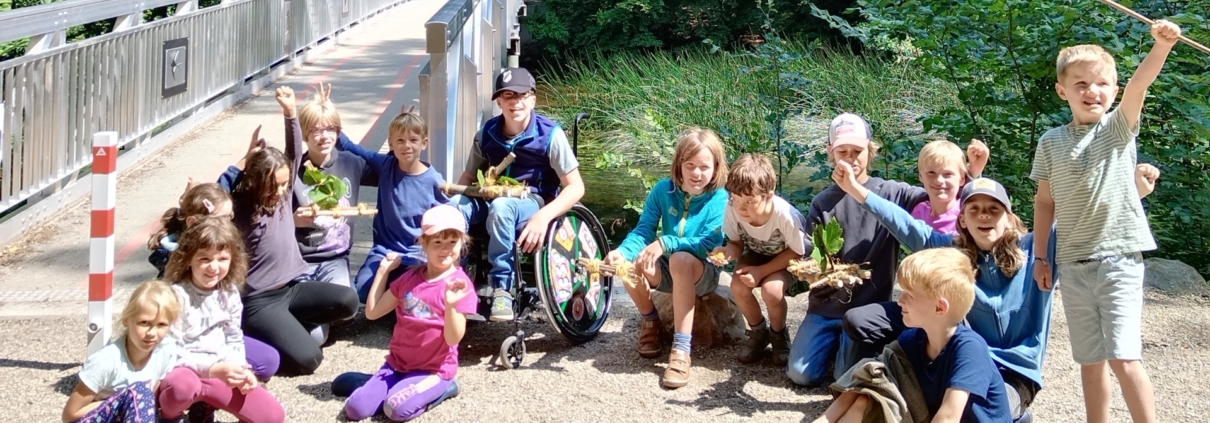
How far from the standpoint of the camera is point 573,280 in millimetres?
5312

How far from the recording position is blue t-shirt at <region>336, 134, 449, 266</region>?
5.27 metres

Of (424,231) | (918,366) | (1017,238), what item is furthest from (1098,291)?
(424,231)

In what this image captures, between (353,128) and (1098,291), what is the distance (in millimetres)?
7571

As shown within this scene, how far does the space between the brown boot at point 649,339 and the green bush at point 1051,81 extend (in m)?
3.48

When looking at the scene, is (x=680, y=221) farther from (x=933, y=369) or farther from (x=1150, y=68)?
(x=1150, y=68)

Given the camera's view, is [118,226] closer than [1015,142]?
Yes

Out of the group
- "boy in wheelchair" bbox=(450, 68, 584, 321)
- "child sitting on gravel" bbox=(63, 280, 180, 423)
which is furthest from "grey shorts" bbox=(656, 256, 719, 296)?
"child sitting on gravel" bbox=(63, 280, 180, 423)

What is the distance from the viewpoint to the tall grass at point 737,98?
12836mm

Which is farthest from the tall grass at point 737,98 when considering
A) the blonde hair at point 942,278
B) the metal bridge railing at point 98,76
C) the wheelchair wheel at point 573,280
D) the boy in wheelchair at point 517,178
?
the blonde hair at point 942,278

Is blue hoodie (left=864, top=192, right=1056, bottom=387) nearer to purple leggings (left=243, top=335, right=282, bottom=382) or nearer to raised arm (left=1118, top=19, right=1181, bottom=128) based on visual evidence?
raised arm (left=1118, top=19, right=1181, bottom=128)

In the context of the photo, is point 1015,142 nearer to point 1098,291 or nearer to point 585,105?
point 1098,291

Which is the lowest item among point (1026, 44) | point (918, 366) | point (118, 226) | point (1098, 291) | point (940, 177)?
point (118, 226)

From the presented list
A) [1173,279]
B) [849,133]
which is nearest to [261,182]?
[849,133]

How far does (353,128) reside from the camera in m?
10.3
